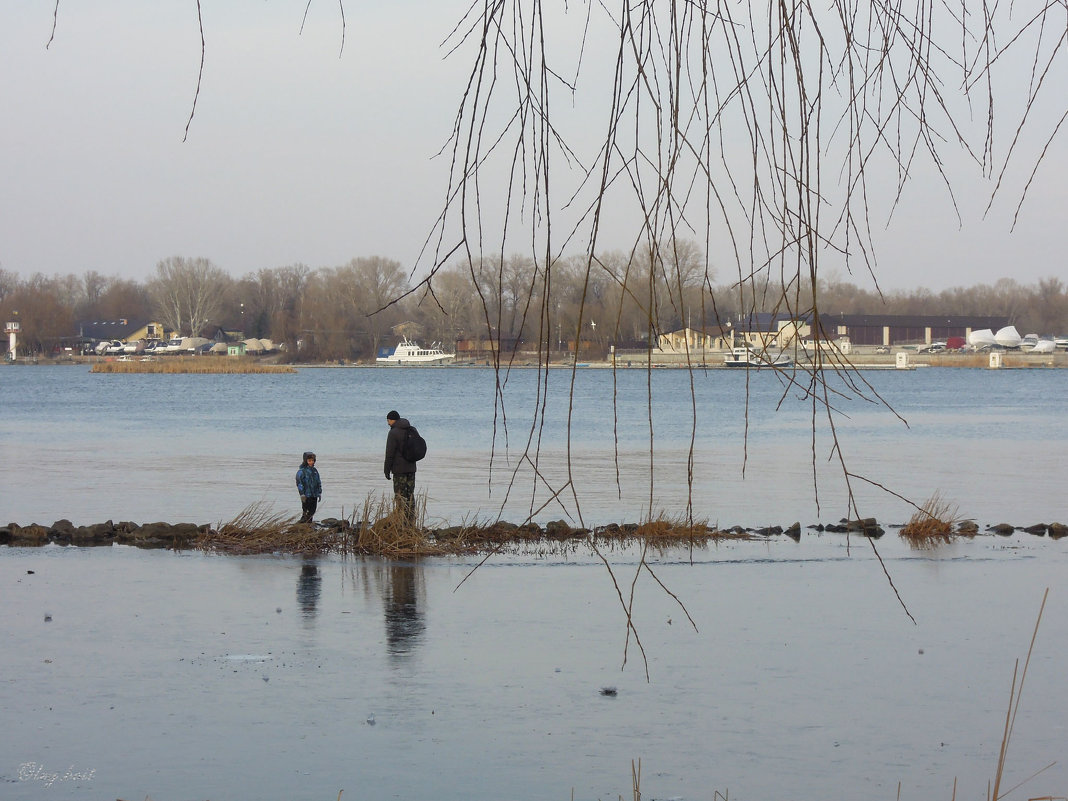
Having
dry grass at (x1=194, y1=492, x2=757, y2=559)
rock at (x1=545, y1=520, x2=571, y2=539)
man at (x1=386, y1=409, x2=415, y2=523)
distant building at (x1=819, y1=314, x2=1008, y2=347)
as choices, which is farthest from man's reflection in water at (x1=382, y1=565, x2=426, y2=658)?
distant building at (x1=819, y1=314, x2=1008, y2=347)

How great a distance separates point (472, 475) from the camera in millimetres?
36219

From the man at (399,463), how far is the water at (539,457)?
1588mm

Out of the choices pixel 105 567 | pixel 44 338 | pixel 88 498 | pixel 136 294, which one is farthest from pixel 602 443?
pixel 136 294

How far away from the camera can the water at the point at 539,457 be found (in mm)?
27000

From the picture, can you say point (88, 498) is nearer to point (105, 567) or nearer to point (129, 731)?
point (105, 567)

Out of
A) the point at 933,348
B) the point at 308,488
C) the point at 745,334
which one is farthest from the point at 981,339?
the point at 745,334

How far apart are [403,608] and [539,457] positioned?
426 cm

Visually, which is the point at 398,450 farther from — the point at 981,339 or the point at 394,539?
the point at 981,339

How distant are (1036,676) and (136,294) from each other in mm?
200781

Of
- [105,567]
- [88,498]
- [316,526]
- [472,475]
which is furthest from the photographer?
[472,475]

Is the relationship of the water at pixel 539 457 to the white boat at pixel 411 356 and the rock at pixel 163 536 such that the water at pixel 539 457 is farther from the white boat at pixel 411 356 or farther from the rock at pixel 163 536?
the white boat at pixel 411 356

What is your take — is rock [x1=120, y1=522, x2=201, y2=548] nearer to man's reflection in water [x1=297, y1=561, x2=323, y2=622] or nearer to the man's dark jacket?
man's reflection in water [x1=297, y1=561, x2=323, y2=622]

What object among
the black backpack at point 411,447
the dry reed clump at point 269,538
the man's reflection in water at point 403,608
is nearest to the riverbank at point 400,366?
the dry reed clump at point 269,538

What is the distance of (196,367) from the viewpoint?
5640 inches
